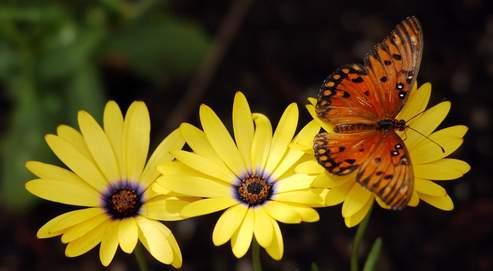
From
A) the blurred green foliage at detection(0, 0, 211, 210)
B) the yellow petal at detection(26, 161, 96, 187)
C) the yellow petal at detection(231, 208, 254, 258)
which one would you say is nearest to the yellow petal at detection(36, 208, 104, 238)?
the yellow petal at detection(26, 161, 96, 187)

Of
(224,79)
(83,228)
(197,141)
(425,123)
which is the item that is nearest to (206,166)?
(197,141)

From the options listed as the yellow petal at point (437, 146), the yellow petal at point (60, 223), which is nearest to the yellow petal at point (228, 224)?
the yellow petal at point (60, 223)

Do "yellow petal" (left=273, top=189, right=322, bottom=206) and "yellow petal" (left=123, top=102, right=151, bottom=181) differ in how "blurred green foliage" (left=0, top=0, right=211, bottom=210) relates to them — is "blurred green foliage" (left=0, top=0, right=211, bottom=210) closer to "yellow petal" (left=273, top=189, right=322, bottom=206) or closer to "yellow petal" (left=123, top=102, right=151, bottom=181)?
"yellow petal" (left=123, top=102, right=151, bottom=181)

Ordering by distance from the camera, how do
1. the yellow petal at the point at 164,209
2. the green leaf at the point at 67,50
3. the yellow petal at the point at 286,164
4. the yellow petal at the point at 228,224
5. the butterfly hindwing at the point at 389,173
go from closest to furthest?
the butterfly hindwing at the point at 389,173, the yellow petal at the point at 228,224, the yellow petal at the point at 164,209, the yellow petal at the point at 286,164, the green leaf at the point at 67,50

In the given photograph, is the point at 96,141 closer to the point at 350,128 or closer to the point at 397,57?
the point at 350,128

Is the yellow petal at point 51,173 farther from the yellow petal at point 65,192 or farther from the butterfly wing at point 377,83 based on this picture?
the butterfly wing at point 377,83

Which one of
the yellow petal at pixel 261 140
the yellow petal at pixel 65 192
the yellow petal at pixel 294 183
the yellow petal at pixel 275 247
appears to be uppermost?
the yellow petal at pixel 65 192
